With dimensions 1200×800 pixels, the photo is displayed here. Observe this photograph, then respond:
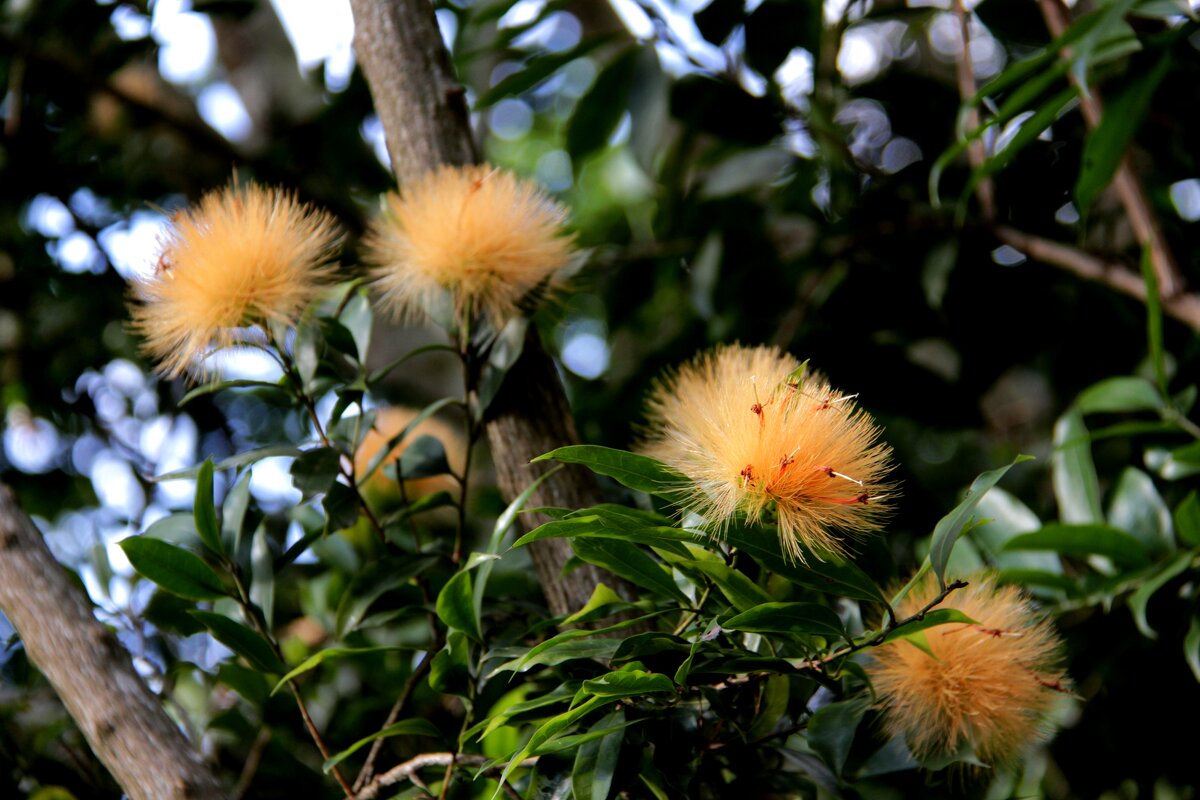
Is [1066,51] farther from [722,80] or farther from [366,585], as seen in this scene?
[366,585]

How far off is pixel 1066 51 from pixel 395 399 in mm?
1149

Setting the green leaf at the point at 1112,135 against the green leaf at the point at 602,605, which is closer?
the green leaf at the point at 602,605

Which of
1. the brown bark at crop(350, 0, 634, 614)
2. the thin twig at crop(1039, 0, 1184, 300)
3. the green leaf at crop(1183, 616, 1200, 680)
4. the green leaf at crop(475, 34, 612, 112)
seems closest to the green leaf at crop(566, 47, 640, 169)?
the green leaf at crop(475, 34, 612, 112)

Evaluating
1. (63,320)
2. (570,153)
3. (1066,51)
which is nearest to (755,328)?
(570,153)

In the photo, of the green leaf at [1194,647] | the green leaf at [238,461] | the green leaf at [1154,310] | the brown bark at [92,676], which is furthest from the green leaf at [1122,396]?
the brown bark at [92,676]

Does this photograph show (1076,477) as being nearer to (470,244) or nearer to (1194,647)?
(1194,647)

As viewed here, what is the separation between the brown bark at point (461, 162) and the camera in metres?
0.74

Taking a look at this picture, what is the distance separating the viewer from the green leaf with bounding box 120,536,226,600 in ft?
2.21

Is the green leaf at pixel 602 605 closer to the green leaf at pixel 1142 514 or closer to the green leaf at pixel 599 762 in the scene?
the green leaf at pixel 599 762

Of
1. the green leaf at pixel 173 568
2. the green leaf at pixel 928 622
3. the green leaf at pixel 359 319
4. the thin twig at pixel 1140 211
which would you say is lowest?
the thin twig at pixel 1140 211

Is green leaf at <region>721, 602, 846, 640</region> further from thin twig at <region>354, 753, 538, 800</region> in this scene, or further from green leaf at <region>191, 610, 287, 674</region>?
green leaf at <region>191, 610, 287, 674</region>

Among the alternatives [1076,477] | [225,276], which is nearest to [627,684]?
[225,276]

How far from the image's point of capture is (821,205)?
145 cm

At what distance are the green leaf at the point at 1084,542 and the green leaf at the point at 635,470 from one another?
0.43 meters
